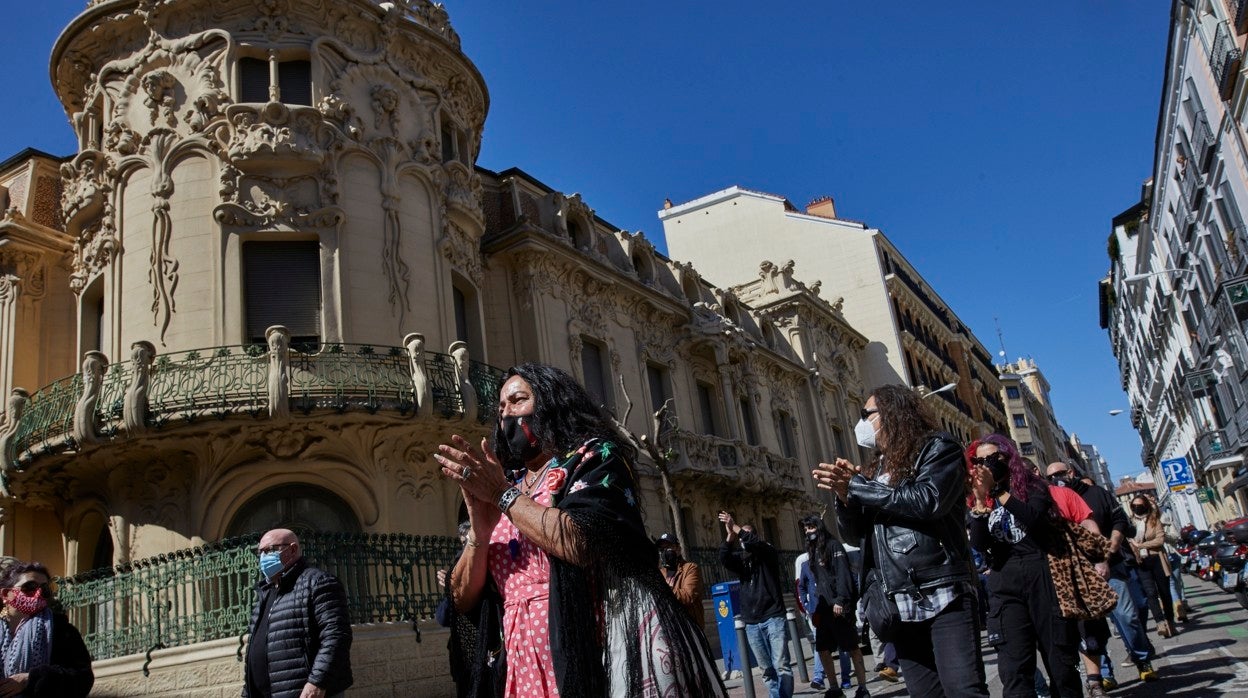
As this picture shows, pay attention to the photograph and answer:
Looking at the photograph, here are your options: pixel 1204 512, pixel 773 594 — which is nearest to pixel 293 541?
pixel 773 594

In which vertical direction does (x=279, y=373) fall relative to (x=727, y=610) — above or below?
above

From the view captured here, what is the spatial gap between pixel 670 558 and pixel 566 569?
7.19 metres

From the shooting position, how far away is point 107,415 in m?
13.4

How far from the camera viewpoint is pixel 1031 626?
5.66 metres

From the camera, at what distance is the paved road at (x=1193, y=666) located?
22.8 feet

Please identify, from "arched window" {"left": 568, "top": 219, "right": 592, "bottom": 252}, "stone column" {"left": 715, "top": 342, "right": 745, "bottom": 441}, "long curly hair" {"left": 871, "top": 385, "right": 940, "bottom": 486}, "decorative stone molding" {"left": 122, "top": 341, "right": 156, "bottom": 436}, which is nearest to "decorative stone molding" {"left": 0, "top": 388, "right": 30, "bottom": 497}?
"decorative stone molding" {"left": 122, "top": 341, "right": 156, "bottom": 436}

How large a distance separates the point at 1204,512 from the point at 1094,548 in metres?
60.5

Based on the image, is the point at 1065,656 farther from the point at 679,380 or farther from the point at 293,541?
the point at 679,380

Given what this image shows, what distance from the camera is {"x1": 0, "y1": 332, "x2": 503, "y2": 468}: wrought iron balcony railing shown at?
1329 centimetres

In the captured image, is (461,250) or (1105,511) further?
(461,250)

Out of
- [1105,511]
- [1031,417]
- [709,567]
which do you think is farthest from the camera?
[1031,417]

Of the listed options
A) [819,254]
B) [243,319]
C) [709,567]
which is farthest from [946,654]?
[819,254]

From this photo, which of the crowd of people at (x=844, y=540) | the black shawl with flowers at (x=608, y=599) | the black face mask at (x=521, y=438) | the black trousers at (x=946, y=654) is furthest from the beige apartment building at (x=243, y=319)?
the black shawl with flowers at (x=608, y=599)

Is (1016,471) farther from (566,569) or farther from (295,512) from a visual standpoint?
(295,512)
